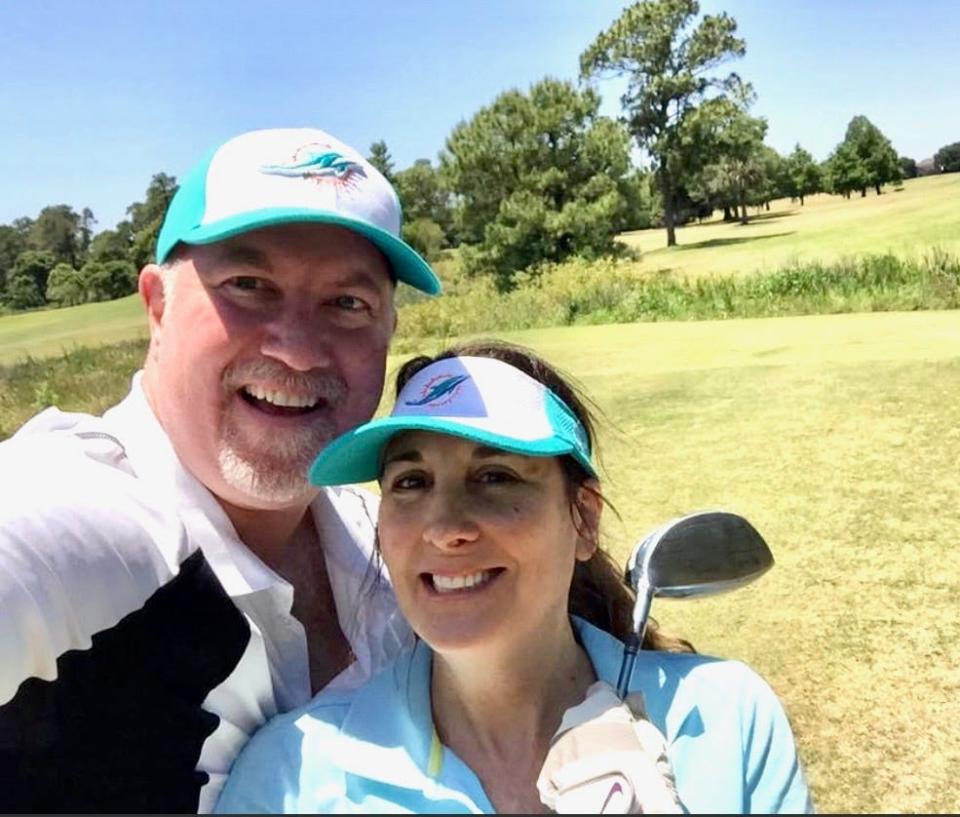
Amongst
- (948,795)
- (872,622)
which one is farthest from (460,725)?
(872,622)

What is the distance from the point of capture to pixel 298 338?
1661mm

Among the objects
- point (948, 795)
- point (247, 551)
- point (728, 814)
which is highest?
point (247, 551)

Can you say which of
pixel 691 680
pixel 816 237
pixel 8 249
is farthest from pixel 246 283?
pixel 816 237

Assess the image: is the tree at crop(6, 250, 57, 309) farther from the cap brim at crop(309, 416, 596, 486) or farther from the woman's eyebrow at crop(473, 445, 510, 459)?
the woman's eyebrow at crop(473, 445, 510, 459)

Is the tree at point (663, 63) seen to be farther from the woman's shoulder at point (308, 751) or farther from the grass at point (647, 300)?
the woman's shoulder at point (308, 751)

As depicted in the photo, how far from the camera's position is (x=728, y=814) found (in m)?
1.21

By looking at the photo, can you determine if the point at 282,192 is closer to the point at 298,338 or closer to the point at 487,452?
the point at 298,338

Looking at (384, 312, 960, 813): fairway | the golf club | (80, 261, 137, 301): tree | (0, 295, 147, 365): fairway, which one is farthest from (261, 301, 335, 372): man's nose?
(80, 261, 137, 301): tree

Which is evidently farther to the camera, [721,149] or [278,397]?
[721,149]

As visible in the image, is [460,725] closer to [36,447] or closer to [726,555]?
[726,555]

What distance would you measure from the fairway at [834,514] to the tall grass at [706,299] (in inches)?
141

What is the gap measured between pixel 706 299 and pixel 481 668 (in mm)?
15784

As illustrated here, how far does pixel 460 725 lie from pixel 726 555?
451 millimetres

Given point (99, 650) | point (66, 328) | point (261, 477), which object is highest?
point (261, 477)
